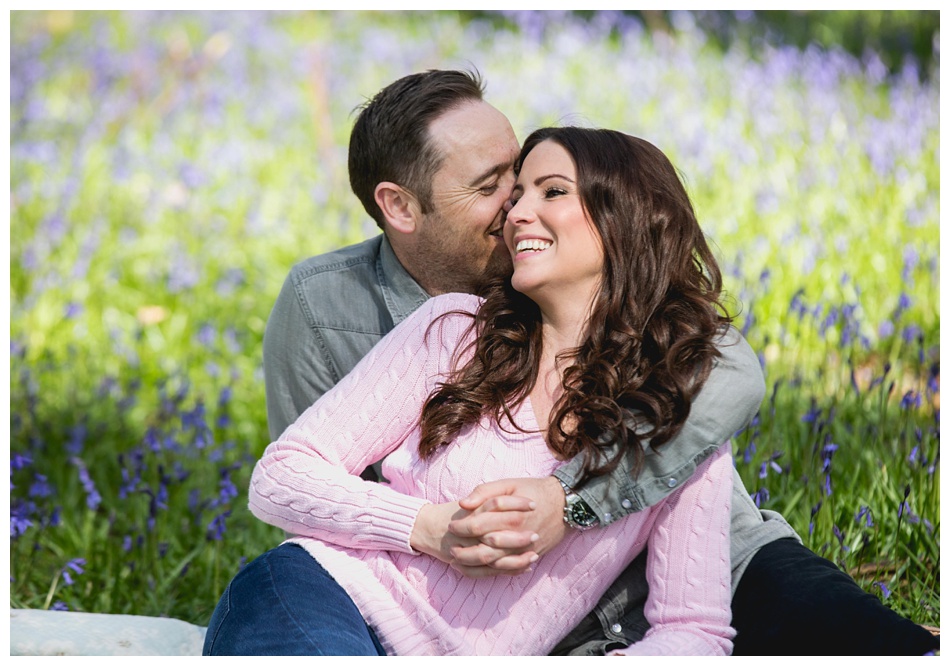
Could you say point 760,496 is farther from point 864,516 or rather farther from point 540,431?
point 540,431

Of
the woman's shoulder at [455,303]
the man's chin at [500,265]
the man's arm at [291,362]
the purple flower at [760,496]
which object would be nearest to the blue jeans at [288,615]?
the woman's shoulder at [455,303]

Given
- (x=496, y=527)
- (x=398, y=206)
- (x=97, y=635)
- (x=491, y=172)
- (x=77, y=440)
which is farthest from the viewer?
(x=77, y=440)

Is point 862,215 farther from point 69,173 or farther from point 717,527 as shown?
point 69,173

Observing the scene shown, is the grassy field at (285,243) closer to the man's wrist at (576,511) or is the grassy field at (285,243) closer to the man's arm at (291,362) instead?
the man's arm at (291,362)

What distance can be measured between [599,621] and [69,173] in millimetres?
5035

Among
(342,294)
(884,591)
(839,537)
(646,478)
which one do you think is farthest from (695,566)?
(342,294)

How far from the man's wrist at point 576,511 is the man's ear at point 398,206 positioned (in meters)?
1.03

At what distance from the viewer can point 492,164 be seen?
2816 millimetres

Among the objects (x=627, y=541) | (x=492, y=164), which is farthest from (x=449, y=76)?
(x=627, y=541)

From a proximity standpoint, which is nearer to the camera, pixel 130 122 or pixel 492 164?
pixel 492 164

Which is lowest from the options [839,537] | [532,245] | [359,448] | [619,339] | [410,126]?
[839,537]

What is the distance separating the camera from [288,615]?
6.87 feet

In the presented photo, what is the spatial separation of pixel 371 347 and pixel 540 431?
0.82 m

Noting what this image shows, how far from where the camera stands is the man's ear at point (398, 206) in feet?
9.55
